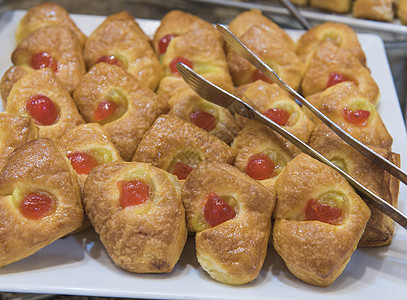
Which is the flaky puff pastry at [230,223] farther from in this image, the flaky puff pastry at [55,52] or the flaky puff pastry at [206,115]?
the flaky puff pastry at [55,52]

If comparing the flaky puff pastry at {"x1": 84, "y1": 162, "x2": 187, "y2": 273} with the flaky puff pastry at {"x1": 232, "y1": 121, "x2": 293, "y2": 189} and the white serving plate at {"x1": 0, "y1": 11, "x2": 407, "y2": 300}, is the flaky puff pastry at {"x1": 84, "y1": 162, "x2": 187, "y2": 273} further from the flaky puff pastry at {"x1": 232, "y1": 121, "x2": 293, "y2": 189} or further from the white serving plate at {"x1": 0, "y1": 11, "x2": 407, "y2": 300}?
the flaky puff pastry at {"x1": 232, "y1": 121, "x2": 293, "y2": 189}

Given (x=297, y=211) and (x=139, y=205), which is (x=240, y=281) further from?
Answer: (x=139, y=205)

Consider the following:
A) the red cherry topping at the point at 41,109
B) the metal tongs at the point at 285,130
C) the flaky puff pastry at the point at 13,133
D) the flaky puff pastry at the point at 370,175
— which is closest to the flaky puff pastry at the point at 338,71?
the metal tongs at the point at 285,130

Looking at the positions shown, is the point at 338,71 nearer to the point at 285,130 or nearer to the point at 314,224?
the point at 285,130

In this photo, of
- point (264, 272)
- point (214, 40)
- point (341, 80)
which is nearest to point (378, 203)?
point (264, 272)

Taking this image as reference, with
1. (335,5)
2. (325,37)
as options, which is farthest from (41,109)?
(335,5)

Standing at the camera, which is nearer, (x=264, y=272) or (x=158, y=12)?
(x=264, y=272)
